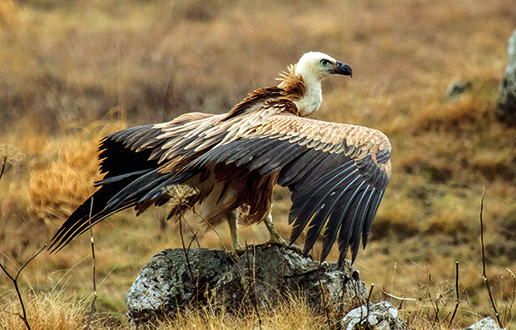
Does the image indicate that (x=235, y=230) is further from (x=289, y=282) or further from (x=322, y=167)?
(x=322, y=167)

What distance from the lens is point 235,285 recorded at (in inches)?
145

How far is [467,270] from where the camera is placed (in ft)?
19.0

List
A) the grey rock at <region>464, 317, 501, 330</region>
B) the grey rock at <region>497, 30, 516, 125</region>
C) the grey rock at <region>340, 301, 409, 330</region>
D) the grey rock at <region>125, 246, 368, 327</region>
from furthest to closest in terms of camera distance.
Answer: the grey rock at <region>497, 30, 516, 125</region>, the grey rock at <region>125, 246, 368, 327</region>, the grey rock at <region>464, 317, 501, 330</region>, the grey rock at <region>340, 301, 409, 330</region>

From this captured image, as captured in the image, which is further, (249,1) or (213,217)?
(249,1)

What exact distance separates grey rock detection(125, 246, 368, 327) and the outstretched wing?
0.69 m

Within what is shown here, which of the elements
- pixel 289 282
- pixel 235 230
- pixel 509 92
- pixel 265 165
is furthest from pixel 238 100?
pixel 265 165

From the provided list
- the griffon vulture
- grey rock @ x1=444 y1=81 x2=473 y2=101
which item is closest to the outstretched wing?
the griffon vulture

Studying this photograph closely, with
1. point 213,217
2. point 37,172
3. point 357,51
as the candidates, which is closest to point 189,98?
point 37,172

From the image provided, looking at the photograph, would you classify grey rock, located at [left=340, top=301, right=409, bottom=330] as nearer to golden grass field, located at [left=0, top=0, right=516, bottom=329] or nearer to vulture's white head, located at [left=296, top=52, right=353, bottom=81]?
golden grass field, located at [left=0, top=0, right=516, bottom=329]

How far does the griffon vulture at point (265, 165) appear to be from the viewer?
3.02m

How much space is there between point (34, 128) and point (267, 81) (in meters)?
3.84

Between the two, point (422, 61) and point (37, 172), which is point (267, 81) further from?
point (37, 172)

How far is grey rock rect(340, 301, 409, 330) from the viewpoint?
3.04 m

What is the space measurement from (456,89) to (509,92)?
991mm
